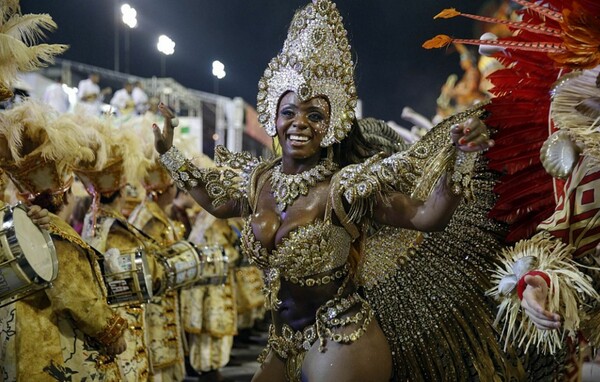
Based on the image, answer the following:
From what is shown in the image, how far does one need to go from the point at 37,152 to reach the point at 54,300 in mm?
742

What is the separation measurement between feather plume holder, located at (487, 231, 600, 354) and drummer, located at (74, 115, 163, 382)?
236 centimetres

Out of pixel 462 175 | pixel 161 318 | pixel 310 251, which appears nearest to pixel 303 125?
pixel 310 251

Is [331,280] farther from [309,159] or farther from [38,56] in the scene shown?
[38,56]

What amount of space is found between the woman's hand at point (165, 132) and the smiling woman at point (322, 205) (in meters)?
0.42

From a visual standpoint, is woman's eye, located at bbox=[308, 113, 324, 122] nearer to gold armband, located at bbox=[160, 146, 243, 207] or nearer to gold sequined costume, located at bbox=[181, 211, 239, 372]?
gold armband, located at bbox=[160, 146, 243, 207]

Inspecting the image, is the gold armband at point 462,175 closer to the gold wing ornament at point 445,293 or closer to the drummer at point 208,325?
the gold wing ornament at point 445,293

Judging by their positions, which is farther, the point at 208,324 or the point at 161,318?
the point at 208,324

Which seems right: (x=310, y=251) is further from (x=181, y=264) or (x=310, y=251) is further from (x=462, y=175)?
(x=181, y=264)

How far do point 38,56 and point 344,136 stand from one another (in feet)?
4.63

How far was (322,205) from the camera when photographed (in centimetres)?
275

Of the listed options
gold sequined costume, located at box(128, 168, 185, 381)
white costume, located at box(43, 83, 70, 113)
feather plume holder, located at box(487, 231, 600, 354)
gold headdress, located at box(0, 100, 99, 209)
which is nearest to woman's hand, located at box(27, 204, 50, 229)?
gold headdress, located at box(0, 100, 99, 209)

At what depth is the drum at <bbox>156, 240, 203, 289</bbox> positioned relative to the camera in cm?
445

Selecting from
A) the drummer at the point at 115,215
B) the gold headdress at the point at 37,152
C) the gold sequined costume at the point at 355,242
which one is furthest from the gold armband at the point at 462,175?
Result: the drummer at the point at 115,215

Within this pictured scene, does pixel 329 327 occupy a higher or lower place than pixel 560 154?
lower
